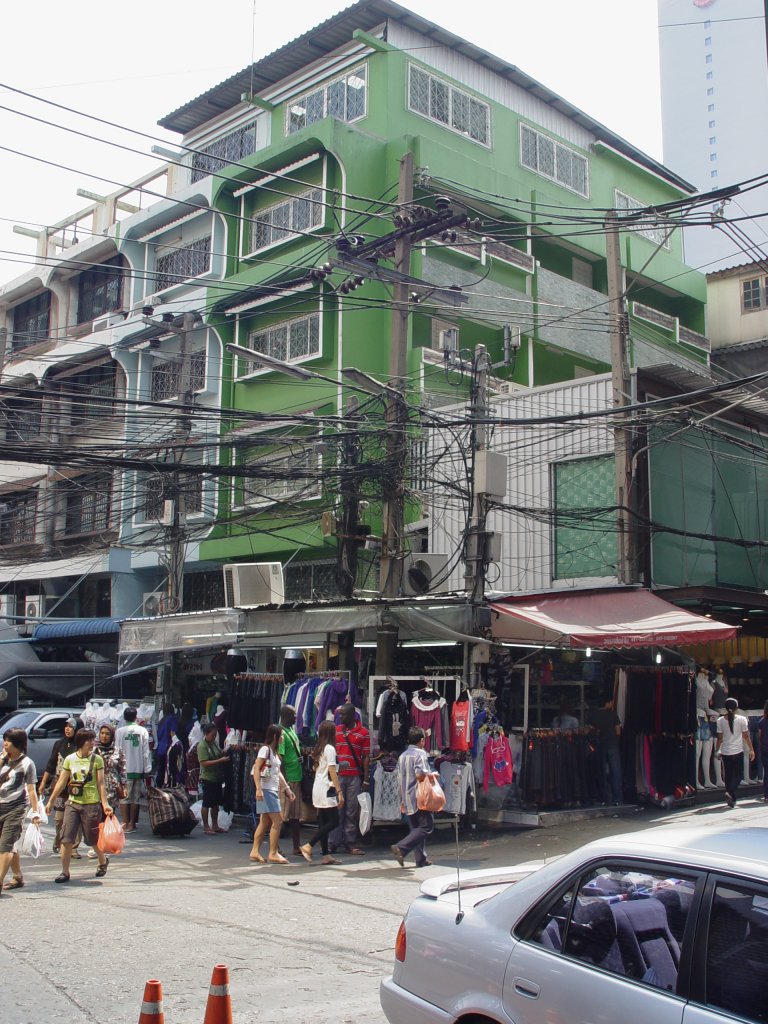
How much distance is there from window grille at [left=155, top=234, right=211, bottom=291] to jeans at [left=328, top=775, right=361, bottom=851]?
61.8ft

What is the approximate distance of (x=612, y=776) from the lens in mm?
15531

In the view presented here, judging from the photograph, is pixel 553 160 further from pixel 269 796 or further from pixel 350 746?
pixel 269 796

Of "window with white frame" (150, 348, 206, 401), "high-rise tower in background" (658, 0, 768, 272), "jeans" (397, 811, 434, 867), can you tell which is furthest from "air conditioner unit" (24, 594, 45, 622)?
"high-rise tower in background" (658, 0, 768, 272)

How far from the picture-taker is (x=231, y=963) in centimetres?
743

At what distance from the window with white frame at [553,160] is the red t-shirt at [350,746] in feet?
75.4

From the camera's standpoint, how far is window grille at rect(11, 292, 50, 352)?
35562 mm

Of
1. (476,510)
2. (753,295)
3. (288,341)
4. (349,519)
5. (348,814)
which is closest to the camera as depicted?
(348,814)

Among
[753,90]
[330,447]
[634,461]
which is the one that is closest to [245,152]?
[330,447]

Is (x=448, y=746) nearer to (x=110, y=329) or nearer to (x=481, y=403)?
(x=481, y=403)

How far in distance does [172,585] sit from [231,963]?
42.5 ft

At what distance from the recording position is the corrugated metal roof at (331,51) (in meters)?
27.5

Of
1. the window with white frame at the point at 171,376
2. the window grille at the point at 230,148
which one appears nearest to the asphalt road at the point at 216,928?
the window with white frame at the point at 171,376

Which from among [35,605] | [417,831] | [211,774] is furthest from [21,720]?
[35,605]

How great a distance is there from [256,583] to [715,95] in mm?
88765
